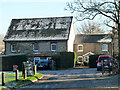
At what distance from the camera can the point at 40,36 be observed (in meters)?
49.0

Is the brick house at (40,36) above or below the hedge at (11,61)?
above

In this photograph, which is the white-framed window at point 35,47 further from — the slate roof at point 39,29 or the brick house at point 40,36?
the slate roof at point 39,29

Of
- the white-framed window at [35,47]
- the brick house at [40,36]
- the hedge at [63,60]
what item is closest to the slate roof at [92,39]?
the brick house at [40,36]

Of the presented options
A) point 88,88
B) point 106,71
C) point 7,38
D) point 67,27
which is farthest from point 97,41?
point 88,88

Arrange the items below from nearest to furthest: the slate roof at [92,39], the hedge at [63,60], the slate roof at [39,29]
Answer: the hedge at [63,60] → the slate roof at [39,29] → the slate roof at [92,39]

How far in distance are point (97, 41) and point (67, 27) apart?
9040 mm

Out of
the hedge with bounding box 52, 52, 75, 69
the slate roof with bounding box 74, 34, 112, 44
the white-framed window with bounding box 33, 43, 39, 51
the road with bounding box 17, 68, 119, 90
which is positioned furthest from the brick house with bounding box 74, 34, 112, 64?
the road with bounding box 17, 68, 119, 90

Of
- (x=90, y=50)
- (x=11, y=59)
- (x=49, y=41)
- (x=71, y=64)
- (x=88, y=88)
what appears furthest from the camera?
(x=90, y=50)

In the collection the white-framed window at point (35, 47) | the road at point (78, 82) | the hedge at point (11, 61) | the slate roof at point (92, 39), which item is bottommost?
the road at point (78, 82)

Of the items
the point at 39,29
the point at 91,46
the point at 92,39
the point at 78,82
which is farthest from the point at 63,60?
the point at 78,82

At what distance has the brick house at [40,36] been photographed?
47.8 meters

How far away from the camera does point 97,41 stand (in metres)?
55.2

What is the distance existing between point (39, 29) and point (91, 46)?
40.0 ft

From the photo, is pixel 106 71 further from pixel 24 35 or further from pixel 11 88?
pixel 24 35
